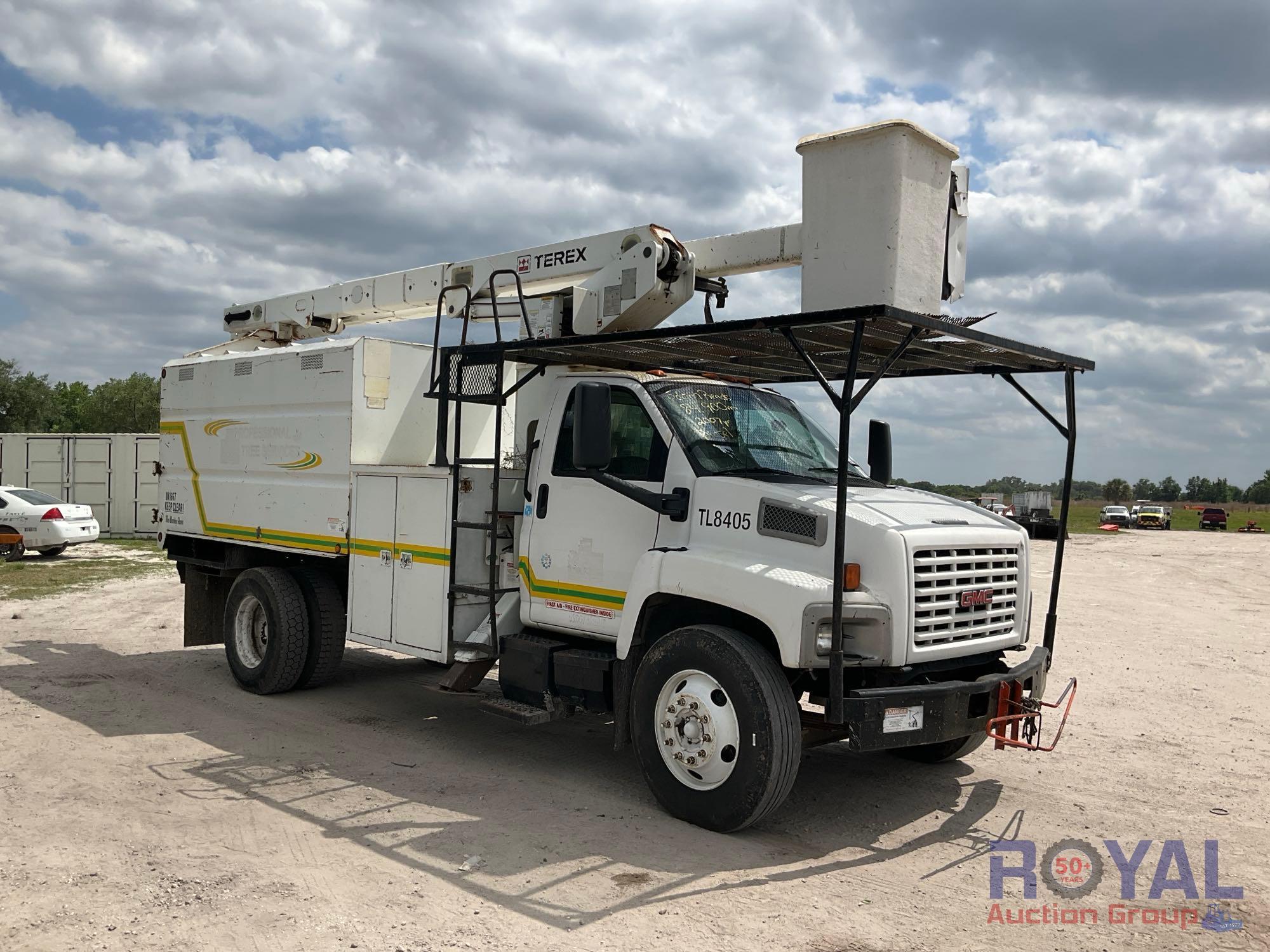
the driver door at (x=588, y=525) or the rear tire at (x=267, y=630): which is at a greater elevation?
the driver door at (x=588, y=525)

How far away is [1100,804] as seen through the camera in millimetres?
6359

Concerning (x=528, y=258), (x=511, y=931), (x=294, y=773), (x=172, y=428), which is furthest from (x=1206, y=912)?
(x=172, y=428)

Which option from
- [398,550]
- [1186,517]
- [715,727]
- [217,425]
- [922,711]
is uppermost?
[217,425]

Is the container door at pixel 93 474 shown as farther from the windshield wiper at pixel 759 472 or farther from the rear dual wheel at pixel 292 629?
the windshield wiper at pixel 759 472

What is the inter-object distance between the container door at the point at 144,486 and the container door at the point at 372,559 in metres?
20.2

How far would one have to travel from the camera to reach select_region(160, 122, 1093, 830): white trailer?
5469mm

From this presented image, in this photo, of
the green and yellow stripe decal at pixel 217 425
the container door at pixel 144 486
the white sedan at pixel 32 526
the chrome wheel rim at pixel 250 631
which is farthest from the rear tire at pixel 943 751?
the container door at pixel 144 486

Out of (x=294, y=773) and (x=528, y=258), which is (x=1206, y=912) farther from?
(x=528, y=258)

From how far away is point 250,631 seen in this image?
9.23 meters

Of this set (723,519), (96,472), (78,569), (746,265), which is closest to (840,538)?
(723,519)

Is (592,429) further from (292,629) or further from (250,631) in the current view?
(250,631)

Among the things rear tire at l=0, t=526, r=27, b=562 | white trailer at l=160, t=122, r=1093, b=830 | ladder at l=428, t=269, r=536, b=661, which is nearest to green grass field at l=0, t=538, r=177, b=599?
rear tire at l=0, t=526, r=27, b=562

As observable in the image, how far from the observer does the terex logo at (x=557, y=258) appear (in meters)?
7.84

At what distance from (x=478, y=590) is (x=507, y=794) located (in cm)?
145
